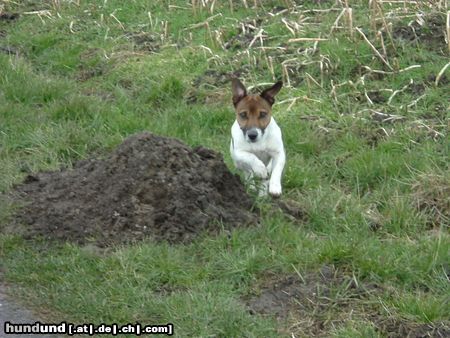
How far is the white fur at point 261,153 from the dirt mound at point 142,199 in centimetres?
42

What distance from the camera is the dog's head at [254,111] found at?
343 inches

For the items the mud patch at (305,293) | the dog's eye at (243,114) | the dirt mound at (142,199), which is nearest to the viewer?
the mud patch at (305,293)

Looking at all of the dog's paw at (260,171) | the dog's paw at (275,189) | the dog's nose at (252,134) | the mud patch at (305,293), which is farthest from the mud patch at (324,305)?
the dog's nose at (252,134)

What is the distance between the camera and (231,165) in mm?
9219

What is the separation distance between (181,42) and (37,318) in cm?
632

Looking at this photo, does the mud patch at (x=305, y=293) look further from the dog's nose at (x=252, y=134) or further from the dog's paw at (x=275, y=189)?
the dog's nose at (x=252, y=134)

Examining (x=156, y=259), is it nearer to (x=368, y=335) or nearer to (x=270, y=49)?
(x=368, y=335)

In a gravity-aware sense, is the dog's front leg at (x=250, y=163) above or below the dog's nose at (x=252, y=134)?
below

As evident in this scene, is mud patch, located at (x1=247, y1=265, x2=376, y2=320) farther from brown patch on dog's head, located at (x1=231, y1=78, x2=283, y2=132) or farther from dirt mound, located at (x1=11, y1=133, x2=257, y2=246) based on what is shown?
brown patch on dog's head, located at (x1=231, y1=78, x2=283, y2=132)

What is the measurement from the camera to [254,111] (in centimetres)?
873

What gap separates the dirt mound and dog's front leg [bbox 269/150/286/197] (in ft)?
A: 1.03

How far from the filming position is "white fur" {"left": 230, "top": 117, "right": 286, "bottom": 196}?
868cm

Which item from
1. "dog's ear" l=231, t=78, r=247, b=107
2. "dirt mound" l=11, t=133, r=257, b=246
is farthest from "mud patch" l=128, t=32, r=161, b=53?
"dirt mound" l=11, t=133, r=257, b=246

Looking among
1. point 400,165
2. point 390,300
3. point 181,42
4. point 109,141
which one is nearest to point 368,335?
point 390,300
